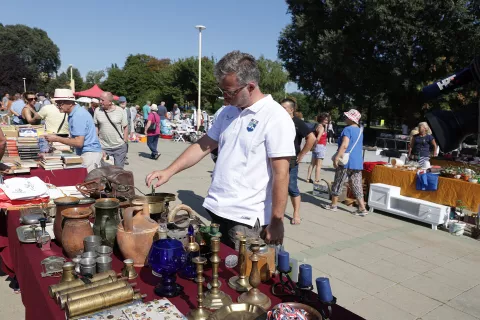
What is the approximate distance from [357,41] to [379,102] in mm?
3316

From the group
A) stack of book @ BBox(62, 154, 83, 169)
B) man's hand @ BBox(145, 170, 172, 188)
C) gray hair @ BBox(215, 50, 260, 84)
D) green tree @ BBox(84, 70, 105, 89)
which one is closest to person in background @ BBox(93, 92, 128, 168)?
stack of book @ BBox(62, 154, 83, 169)

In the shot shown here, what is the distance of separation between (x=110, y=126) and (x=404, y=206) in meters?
4.75

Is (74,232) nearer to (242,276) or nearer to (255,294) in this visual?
(242,276)

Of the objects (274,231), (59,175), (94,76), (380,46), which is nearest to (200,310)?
(274,231)

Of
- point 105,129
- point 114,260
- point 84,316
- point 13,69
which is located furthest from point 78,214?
point 13,69

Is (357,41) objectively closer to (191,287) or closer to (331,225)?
(331,225)

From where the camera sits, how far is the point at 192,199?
654cm

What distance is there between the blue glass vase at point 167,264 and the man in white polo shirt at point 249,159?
51cm

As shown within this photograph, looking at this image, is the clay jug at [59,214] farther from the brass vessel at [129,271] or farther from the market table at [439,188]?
the market table at [439,188]

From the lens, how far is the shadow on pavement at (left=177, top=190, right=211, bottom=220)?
5977 mm

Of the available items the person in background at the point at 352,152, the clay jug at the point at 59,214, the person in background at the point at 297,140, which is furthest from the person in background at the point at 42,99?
the clay jug at the point at 59,214

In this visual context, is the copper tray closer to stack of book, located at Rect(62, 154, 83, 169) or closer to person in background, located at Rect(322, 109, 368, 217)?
stack of book, located at Rect(62, 154, 83, 169)

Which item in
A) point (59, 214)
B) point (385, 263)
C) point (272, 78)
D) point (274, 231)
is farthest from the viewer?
point (272, 78)

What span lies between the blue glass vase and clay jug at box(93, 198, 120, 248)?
1.61 feet
